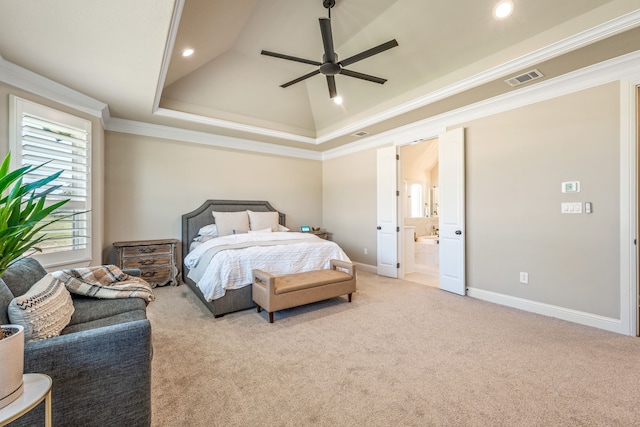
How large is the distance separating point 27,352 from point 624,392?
3.38 m

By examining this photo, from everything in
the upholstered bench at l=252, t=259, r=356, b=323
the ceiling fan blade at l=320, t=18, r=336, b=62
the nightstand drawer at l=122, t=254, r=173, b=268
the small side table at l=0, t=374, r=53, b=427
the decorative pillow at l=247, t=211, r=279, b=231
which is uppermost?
the ceiling fan blade at l=320, t=18, r=336, b=62

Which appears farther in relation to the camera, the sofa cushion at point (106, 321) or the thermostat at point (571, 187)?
the thermostat at point (571, 187)

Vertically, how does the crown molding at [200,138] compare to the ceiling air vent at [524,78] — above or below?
below

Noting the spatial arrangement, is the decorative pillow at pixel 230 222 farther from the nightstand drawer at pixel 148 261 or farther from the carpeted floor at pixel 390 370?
the carpeted floor at pixel 390 370

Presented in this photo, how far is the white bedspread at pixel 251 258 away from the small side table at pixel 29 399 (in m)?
2.04

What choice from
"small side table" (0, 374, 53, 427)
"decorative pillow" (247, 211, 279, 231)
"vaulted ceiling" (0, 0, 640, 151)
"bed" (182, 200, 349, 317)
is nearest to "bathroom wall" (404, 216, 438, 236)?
"vaulted ceiling" (0, 0, 640, 151)

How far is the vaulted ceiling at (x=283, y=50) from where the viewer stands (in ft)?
7.44

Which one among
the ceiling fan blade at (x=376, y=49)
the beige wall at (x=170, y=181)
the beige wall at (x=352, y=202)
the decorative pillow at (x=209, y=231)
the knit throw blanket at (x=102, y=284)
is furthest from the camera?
the beige wall at (x=352, y=202)

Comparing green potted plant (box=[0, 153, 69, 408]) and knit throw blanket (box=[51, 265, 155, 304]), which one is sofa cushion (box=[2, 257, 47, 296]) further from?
green potted plant (box=[0, 153, 69, 408])

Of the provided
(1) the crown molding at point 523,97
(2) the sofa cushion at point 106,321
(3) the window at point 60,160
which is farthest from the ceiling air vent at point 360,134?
(2) the sofa cushion at point 106,321

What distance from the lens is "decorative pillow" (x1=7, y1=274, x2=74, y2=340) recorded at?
131cm

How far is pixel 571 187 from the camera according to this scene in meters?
3.08

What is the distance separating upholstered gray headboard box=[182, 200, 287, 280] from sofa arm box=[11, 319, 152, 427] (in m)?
3.66

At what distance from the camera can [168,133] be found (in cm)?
482
